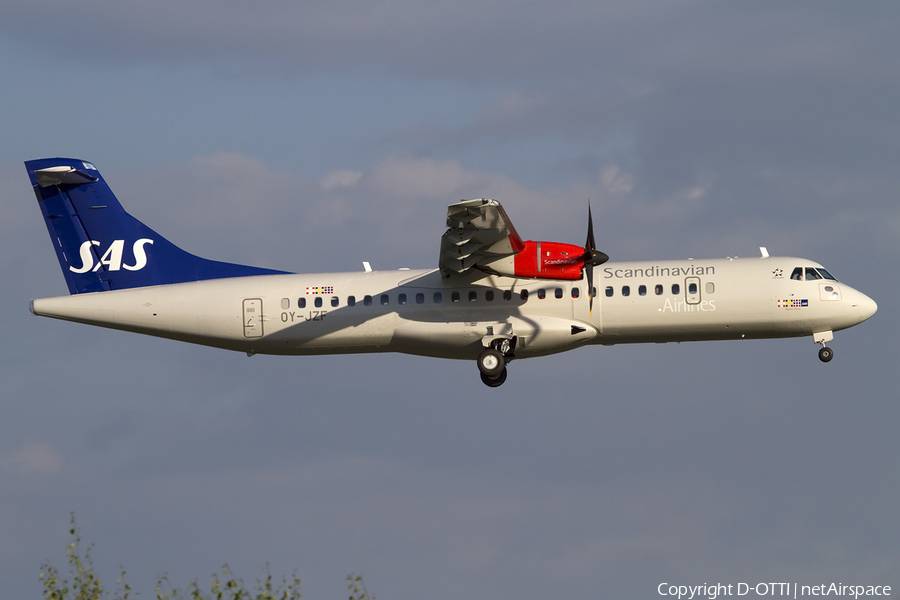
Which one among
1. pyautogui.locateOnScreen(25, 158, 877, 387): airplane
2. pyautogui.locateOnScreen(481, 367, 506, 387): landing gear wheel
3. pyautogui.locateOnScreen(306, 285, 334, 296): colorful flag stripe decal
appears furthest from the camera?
pyautogui.locateOnScreen(306, 285, 334, 296): colorful flag stripe decal

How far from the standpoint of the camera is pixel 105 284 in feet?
92.2

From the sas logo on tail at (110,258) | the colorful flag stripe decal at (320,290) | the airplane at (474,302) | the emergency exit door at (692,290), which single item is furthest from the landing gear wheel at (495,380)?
the sas logo on tail at (110,258)

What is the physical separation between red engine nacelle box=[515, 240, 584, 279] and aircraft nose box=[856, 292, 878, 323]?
7073 millimetres

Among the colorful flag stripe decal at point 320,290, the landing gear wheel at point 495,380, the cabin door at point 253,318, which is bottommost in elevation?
the landing gear wheel at point 495,380

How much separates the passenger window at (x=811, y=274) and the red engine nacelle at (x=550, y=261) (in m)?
5.80

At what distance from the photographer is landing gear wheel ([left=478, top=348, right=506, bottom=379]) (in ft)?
86.4

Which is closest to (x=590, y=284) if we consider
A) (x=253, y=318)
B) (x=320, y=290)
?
(x=320, y=290)

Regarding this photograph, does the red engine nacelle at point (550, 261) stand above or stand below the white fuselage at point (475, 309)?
above

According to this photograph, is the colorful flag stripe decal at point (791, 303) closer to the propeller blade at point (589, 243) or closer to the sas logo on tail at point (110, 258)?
the propeller blade at point (589, 243)

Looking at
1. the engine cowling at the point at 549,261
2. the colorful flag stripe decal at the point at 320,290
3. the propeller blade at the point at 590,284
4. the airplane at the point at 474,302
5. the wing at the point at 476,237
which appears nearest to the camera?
the wing at the point at 476,237

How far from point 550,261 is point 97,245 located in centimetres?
1199

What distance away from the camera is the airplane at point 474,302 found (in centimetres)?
2588

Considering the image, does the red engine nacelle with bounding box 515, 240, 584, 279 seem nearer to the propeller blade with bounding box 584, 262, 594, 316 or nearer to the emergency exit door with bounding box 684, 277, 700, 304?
the propeller blade with bounding box 584, 262, 594, 316

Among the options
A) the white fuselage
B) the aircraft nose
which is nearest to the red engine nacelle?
the white fuselage
